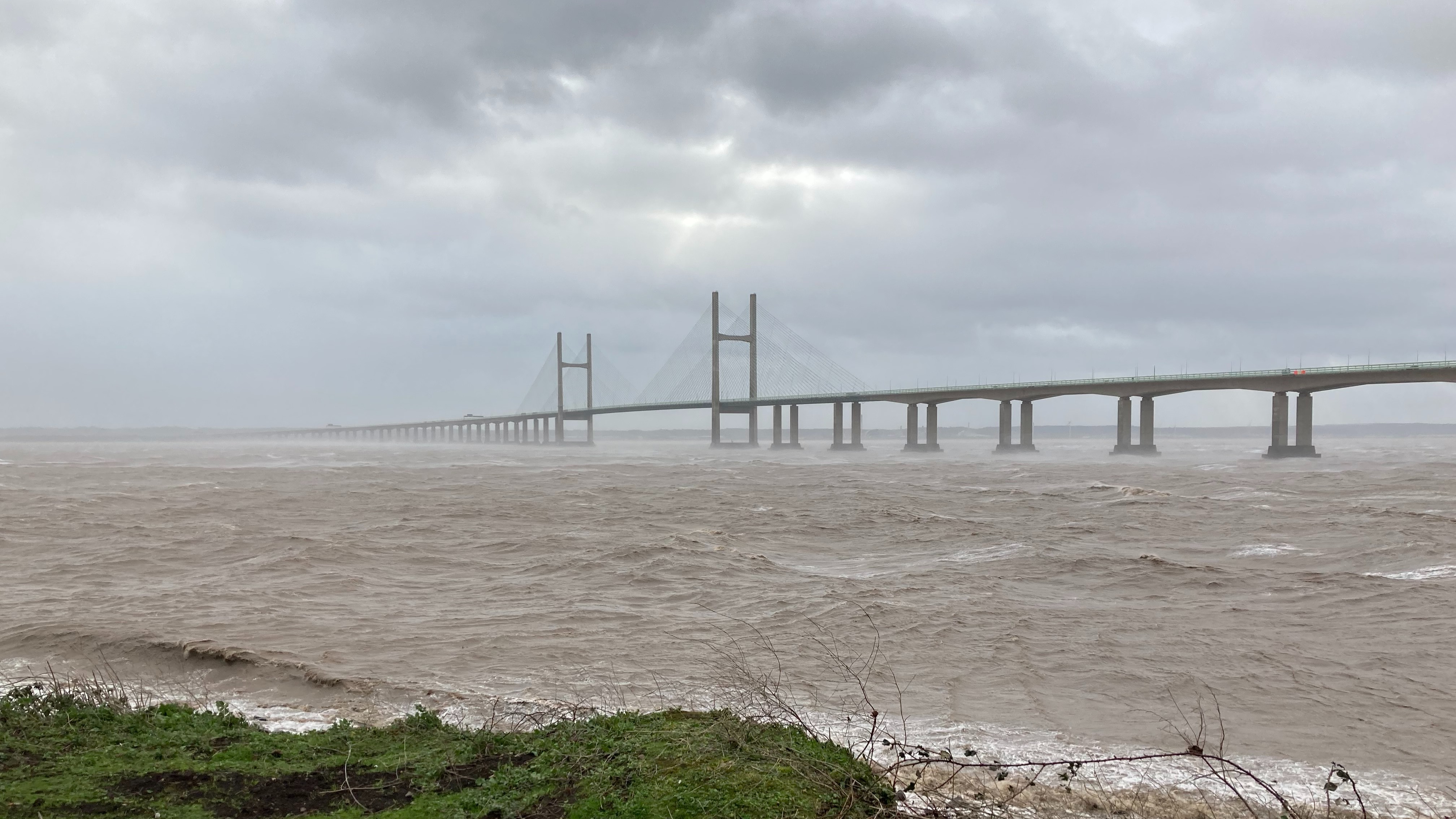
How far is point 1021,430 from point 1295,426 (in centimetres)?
2698

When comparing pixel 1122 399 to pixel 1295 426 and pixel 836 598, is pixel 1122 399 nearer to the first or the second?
pixel 1295 426

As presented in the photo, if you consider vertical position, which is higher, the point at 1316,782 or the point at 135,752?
the point at 135,752

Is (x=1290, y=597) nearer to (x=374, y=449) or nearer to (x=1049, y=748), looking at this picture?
Answer: (x=1049, y=748)

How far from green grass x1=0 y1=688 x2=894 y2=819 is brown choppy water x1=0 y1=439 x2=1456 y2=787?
223cm

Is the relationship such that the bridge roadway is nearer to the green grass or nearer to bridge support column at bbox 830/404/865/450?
bridge support column at bbox 830/404/865/450

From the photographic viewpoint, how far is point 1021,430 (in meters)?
98.6

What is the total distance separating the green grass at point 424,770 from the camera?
4.70 m

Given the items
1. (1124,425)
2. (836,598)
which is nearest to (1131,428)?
(1124,425)

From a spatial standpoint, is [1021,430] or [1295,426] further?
[1021,430]

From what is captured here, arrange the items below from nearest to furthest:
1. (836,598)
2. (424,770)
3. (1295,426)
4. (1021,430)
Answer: (424,770), (836,598), (1295,426), (1021,430)

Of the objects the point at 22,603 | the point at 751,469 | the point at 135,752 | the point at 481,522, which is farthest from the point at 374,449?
the point at 135,752

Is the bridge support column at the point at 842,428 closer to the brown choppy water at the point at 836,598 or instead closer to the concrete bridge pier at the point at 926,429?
the concrete bridge pier at the point at 926,429

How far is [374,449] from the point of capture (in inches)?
4983

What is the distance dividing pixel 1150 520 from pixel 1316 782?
20019 mm
